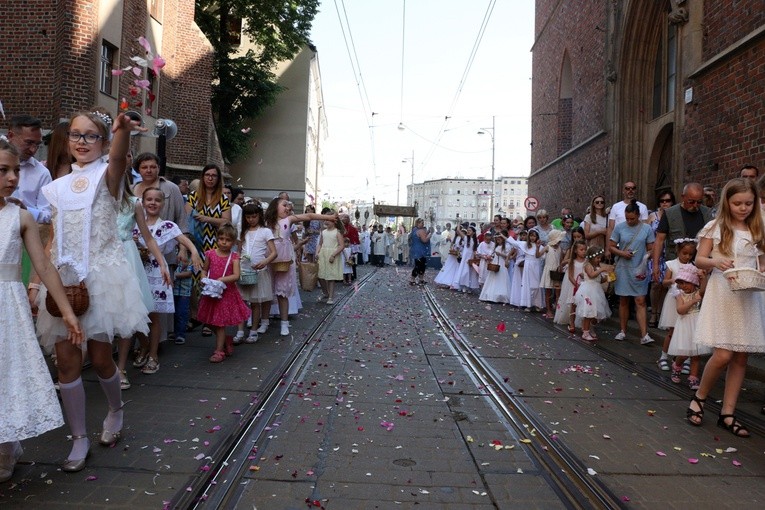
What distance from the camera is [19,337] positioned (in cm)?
322

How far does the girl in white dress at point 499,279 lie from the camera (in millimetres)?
14375

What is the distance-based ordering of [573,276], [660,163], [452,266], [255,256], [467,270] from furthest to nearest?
[452,266] < [467,270] < [660,163] < [573,276] < [255,256]

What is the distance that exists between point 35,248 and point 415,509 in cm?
235

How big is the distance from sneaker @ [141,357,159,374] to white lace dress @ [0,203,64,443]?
9.37 feet

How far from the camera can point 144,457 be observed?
3801mm

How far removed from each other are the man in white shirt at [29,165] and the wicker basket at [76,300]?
69.1 inches

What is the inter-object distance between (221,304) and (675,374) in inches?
187

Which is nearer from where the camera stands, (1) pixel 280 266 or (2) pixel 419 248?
(1) pixel 280 266

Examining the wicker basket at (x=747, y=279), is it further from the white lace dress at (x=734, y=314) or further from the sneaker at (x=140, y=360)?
the sneaker at (x=140, y=360)

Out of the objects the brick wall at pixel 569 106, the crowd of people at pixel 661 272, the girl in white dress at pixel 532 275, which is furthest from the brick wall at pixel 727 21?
the brick wall at pixel 569 106

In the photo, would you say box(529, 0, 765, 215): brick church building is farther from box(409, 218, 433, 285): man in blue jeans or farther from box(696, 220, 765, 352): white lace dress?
box(696, 220, 765, 352): white lace dress

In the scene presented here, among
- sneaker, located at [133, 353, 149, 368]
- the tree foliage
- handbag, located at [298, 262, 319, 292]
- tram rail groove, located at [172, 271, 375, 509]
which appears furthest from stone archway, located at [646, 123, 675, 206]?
the tree foliage

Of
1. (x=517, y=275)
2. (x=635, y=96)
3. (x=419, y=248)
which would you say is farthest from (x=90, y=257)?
(x=419, y=248)

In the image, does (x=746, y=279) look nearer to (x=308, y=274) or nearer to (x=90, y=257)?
(x=90, y=257)
